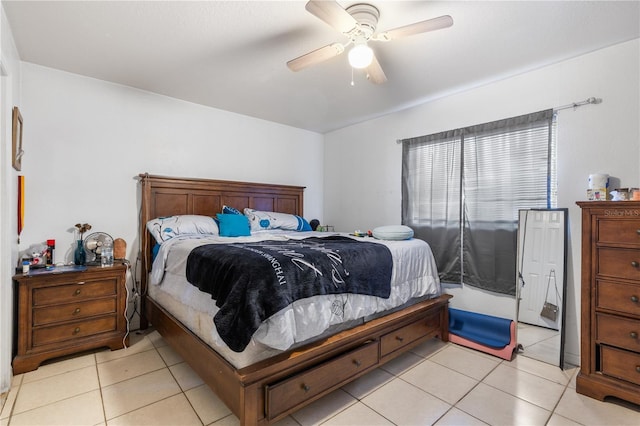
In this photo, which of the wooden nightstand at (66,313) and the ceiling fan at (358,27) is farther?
the wooden nightstand at (66,313)

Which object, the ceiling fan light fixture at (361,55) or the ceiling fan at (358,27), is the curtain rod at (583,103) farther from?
the ceiling fan light fixture at (361,55)

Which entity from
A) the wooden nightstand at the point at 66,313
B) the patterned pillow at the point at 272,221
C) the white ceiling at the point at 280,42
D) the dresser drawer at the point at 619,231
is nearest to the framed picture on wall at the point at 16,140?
the white ceiling at the point at 280,42

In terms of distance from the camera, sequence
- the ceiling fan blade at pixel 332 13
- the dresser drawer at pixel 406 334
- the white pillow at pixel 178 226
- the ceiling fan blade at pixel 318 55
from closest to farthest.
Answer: the ceiling fan blade at pixel 332 13 < the ceiling fan blade at pixel 318 55 < the dresser drawer at pixel 406 334 < the white pillow at pixel 178 226

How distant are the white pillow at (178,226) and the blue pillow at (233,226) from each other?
92 mm

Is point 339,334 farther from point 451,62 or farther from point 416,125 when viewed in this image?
point 416,125

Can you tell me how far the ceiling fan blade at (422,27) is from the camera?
5.57ft

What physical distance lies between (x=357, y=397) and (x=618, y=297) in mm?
1831

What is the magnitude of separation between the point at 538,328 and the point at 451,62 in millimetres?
2406

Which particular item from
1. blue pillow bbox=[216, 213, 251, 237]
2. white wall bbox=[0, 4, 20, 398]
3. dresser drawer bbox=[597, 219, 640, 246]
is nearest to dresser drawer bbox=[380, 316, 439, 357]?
dresser drawer bbox=[597, 219, 640, 246]

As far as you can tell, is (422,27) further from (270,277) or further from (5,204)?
(5,204)

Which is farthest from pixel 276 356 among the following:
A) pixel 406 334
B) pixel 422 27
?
pixel 422 27

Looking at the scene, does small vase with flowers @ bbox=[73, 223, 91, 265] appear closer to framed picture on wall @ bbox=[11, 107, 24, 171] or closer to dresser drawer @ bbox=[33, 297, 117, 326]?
dresser drawer @ bbox=[33, 297, 117, 326]

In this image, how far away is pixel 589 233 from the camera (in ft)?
6.86

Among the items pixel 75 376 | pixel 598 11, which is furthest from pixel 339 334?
pixel 598 11
